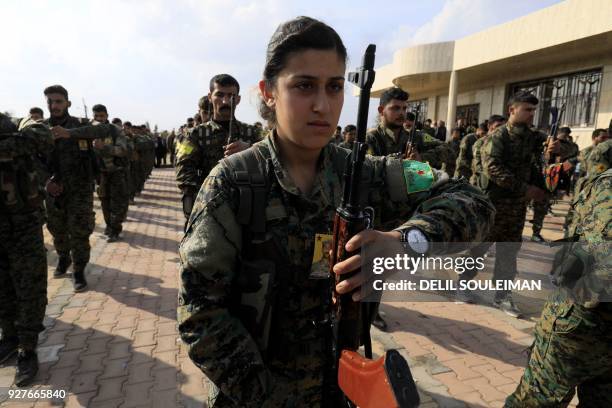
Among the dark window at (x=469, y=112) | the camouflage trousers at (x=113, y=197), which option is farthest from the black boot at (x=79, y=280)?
the dark window at (x=469, y=112)

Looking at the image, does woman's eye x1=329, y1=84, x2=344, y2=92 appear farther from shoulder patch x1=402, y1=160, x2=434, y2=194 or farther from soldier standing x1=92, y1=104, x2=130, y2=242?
soldier standing x1=92, y1=104, x2=130, y2=242

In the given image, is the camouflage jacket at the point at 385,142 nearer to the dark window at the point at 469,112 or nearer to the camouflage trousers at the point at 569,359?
the camouflage trousers at the point at 569,359

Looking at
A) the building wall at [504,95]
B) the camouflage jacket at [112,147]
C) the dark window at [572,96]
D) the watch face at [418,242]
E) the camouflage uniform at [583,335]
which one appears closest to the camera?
the watch face at [418,242]

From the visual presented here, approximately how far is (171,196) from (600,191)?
12928 millimetres

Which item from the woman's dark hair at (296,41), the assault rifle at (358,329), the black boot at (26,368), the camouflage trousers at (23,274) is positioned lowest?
the black boot at (26,368)

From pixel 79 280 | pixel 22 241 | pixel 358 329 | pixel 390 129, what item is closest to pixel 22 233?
pixel 22 241

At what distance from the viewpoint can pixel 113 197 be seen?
7.07 m

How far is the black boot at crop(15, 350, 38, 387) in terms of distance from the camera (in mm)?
2955

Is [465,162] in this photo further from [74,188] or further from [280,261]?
[280,261]

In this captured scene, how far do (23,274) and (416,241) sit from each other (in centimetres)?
321

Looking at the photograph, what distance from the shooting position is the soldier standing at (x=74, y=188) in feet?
15.1

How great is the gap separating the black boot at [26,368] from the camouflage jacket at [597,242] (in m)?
3.69

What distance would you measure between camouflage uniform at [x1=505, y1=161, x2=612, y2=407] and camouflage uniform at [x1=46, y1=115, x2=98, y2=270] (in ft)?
15.6

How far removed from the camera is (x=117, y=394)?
287 centimetres
